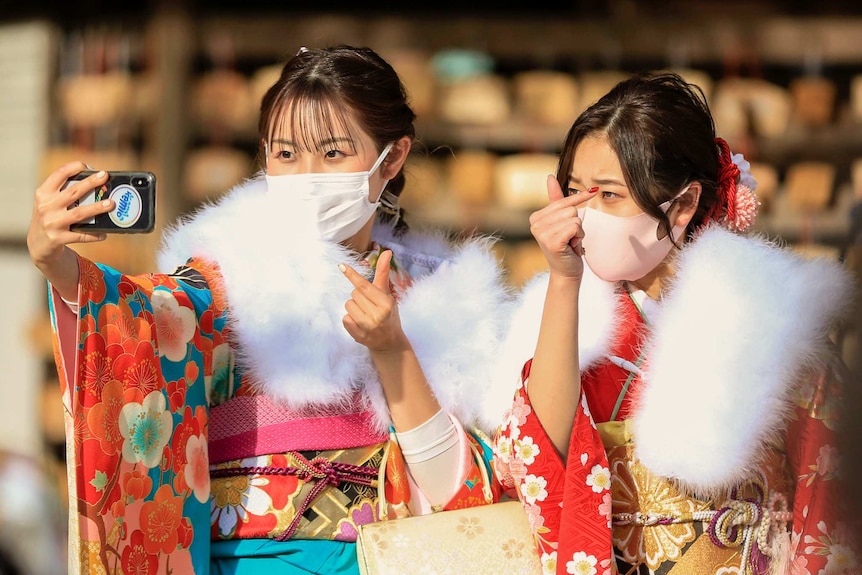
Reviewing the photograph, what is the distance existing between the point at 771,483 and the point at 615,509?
1.05 ft

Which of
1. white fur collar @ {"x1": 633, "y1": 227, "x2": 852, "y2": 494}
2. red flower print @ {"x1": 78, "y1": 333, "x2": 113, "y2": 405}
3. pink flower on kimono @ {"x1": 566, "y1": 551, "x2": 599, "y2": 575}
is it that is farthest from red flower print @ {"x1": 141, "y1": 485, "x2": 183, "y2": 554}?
white fur collar @ {"x1": 633, "y1": 227, "x2": 852, "y2": 494}

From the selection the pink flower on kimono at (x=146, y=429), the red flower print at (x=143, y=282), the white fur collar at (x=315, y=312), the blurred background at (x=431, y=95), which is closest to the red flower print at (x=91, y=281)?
the red flower print at (x=143, y=282)

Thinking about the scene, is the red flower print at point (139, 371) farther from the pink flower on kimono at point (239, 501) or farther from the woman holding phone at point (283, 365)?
the pink flower on kimono at point (239, 501)

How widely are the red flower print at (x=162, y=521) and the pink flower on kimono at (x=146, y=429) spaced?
7cm

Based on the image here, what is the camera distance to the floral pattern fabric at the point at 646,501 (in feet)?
6.57

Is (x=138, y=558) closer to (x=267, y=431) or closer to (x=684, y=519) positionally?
(x=267, y=431)

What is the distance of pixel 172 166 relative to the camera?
15.3 ft

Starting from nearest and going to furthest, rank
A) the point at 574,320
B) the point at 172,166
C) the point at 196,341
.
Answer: the point at 574,320 < the point at 196,341 < the point at 172,166

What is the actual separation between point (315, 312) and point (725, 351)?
847 millimetres

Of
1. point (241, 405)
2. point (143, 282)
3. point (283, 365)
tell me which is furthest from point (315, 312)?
point (143, 282)

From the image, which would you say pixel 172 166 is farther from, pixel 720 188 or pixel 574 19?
pixel 720 188

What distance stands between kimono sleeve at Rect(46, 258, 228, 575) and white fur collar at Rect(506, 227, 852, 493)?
81 cm

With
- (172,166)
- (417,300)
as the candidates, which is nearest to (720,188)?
(417,300)

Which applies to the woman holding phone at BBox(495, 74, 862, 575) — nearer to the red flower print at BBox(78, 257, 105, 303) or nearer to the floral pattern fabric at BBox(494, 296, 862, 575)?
the floral pattern fabric at BBox(494, 296, 862, 575)
